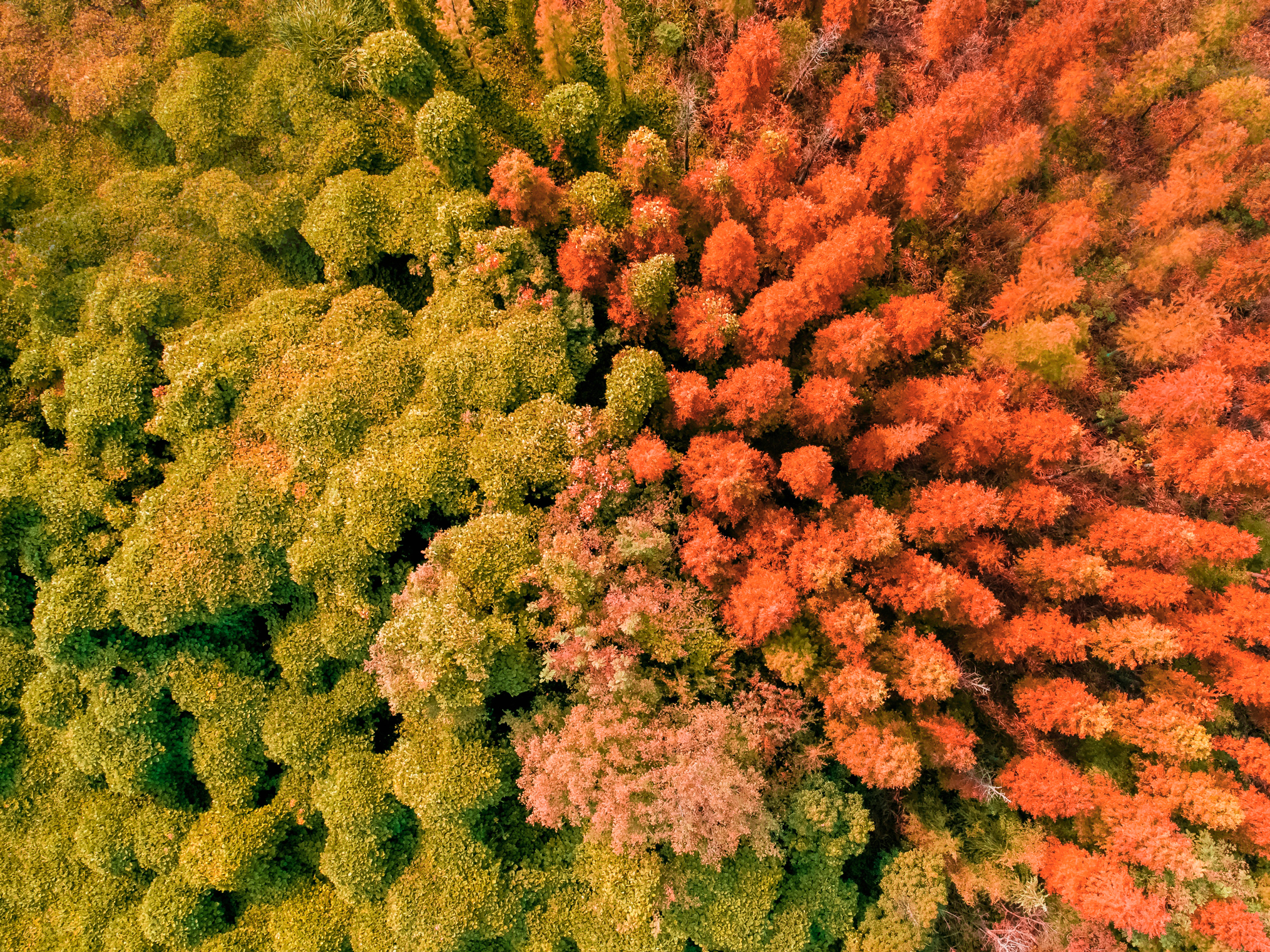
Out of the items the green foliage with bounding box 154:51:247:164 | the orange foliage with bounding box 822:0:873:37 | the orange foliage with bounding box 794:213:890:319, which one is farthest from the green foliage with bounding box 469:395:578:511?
the orange foliage with bounding box 822:0:873:37

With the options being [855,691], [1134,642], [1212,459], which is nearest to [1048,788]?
[1134,642]

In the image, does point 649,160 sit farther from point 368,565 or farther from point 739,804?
point 739,804

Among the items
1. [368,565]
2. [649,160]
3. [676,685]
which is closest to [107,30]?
[649,160]

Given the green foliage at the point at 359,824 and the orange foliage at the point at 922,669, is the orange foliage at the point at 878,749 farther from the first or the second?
the green foliage at the point at 359,824

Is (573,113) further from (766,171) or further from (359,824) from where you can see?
(359,824)

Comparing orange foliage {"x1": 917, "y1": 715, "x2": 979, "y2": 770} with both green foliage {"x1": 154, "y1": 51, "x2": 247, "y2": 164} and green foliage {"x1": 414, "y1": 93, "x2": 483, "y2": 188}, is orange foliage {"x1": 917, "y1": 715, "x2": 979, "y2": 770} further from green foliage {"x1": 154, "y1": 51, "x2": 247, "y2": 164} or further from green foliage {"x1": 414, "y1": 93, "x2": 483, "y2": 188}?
green foliage {"x1": 154, "y1": 51, "x2": 247, "y2": 164}
